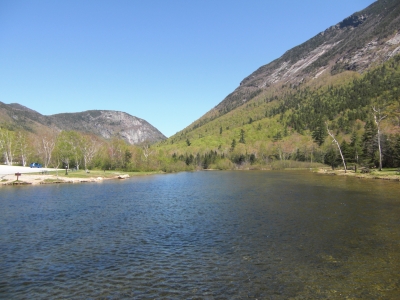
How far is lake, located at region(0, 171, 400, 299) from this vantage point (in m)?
14.3

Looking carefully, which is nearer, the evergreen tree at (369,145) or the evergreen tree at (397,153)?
the evergreen tree at (397,153)

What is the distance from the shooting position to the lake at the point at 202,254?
14289mm

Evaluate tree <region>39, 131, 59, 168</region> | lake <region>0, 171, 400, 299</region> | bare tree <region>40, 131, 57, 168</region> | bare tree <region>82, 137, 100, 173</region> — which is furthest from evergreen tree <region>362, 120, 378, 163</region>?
tree <region>39, 131, 59, 168</region>

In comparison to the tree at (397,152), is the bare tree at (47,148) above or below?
above

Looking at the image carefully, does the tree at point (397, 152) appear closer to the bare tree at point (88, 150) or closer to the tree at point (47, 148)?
the bare tree at point (88, 150)

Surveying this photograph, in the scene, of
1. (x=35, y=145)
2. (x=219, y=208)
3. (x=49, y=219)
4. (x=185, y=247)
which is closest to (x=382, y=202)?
(x=219, y=208)

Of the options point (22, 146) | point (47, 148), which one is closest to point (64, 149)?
point (47, 148)

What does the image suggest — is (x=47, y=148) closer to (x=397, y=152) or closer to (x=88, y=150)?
(x=88, y=150)

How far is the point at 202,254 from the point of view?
764 inches

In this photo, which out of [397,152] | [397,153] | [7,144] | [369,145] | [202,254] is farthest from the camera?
[7,144]

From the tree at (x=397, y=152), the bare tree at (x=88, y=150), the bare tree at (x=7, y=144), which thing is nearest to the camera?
the tree at (x=397, y=152)

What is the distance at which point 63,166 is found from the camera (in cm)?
13262

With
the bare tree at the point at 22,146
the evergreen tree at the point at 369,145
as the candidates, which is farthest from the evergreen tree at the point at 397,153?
the bare tree at the point at 22,146

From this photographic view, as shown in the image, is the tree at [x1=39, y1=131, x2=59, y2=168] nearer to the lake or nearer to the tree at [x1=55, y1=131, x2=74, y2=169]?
the tree at [x1=55, y1=131, x2=74, y2=169]
